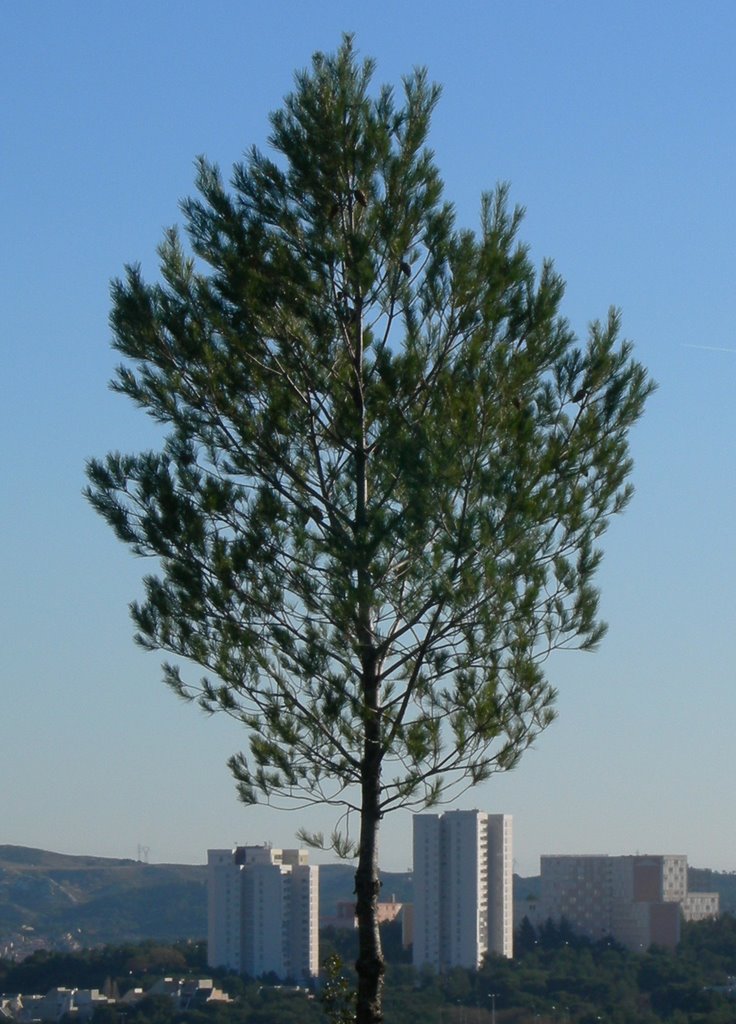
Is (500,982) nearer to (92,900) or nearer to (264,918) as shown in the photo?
(264,918)

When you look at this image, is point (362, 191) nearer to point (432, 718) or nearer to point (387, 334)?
point (387, 334)

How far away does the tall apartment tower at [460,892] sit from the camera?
74.9 metres

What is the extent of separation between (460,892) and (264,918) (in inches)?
352

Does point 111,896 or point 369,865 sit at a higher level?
point 369,865

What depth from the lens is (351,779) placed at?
9625 millimetres

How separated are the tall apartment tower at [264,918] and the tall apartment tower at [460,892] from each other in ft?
16.3

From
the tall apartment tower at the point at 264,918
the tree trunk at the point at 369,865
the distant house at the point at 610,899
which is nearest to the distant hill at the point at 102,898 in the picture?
the distant house at the point at 610,899

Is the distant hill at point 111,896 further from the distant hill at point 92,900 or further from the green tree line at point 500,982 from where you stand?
the green tree line at point 500,982

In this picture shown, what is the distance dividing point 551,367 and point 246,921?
73.9m

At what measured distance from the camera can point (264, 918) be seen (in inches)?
3140

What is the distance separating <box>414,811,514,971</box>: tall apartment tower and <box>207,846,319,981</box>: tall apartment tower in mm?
4964

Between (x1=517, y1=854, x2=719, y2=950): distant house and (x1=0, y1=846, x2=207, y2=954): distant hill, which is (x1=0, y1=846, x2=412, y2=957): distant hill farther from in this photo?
(x1=517, y1=854, x2=719, y2=950): distant house

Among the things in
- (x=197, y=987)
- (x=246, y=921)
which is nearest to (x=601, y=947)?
(x=246, y=921)

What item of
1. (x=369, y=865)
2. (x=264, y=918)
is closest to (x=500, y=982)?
(x=264, y=918)
